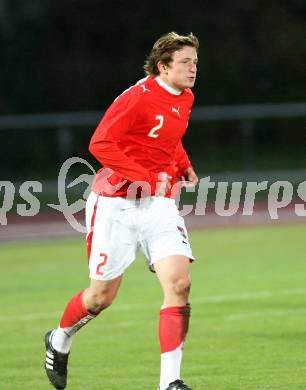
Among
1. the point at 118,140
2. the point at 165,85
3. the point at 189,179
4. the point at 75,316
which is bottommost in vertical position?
the point at 75,316

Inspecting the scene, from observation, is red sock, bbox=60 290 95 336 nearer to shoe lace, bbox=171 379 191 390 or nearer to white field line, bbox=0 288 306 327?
shoe lace, bbox=171 379 191 390

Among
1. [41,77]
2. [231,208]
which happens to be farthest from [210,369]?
[41,77]

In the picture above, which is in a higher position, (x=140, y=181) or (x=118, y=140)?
(x=118, y=140)

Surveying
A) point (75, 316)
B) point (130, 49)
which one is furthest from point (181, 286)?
point (130, 49)

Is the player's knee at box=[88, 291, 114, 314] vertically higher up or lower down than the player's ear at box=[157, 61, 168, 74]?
lower down

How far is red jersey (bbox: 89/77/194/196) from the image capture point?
8102mm

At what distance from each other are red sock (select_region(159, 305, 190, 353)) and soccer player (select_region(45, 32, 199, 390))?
9cm

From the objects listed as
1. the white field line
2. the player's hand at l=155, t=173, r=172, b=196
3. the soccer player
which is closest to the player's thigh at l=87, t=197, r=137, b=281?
the soccer player

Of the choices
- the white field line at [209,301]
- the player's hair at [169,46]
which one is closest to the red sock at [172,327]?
the player's hair at [169,46]

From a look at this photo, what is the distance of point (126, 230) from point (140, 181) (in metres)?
0.36

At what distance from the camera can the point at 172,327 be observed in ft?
25.6

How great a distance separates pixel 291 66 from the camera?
3109 cm

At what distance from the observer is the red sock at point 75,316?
850 centimetres

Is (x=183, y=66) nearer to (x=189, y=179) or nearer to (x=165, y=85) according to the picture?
(x=165, y=85)
